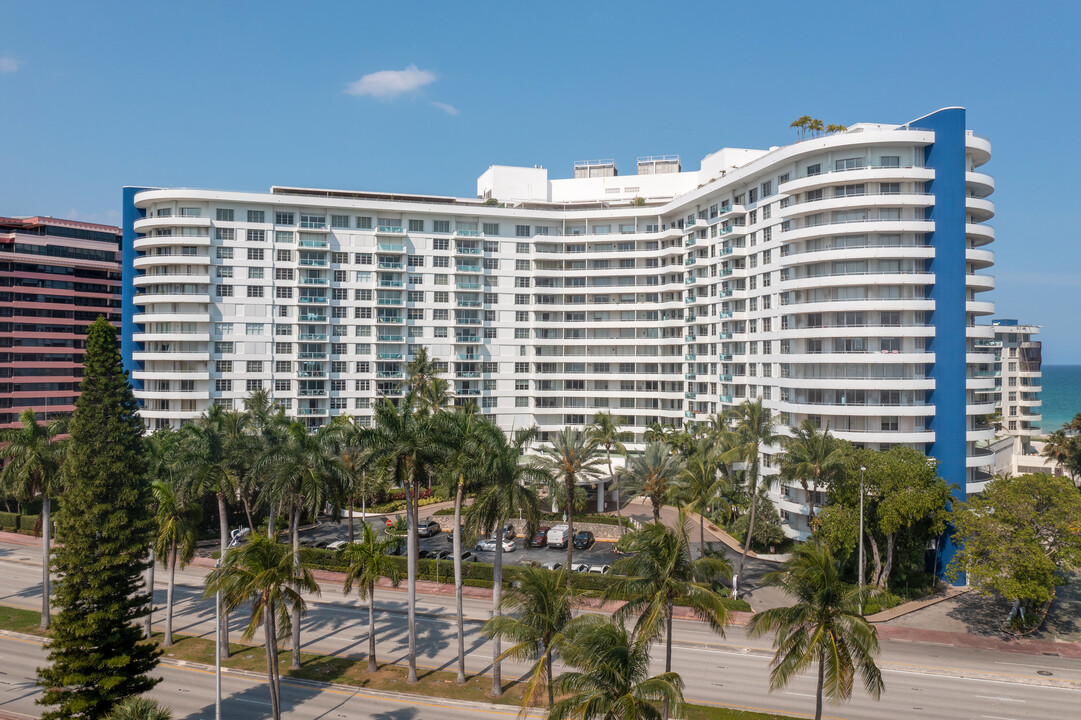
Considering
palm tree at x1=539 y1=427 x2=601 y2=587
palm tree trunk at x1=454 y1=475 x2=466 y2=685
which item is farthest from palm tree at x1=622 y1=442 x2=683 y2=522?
palm tree trunk at x1=454 y1=475 x2=466 y2=685

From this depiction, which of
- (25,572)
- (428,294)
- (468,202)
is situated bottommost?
(25,572)

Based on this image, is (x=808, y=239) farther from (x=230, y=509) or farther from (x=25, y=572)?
(x=25, y=572)

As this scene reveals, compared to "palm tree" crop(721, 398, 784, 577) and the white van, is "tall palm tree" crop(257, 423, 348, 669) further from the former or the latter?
"palm tree" crop(721, 398, 784, 577)

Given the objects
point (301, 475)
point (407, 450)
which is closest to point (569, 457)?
point (407, 450)

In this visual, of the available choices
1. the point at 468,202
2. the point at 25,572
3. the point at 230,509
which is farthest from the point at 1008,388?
the point at 25,572

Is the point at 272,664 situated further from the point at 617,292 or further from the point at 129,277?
the point at 129,277

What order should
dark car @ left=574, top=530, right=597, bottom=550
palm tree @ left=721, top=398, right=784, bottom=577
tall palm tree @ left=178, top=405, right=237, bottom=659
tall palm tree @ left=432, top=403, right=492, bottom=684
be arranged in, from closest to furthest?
tall palm tree @ left=432, top=403, right=492, bottom=684, tall palm tree @ left=178, top=405, right=237, bottom=659, palm tree @ left=721, top=398, right=784, bottom=577, dark car @ left=574, top=530, right=597, bottom=550
